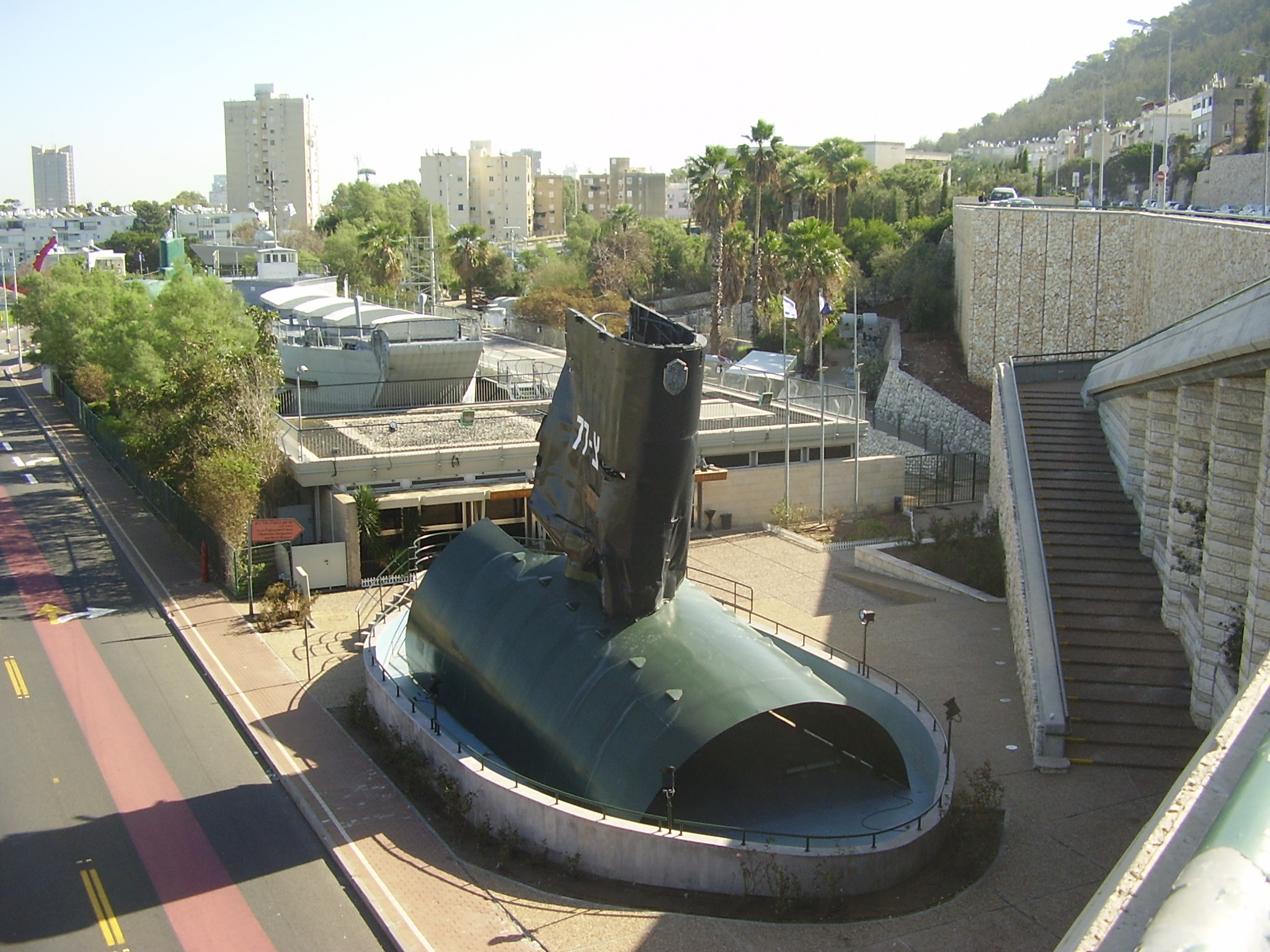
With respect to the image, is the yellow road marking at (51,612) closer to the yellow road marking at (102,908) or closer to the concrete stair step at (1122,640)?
the yellow road marking at (102,908)

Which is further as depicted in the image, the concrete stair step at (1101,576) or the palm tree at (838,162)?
the palm tree at (838,162)

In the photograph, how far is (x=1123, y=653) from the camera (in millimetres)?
21078

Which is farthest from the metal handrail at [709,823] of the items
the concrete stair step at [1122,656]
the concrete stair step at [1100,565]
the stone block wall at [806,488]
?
the stone block wall at [806,488]

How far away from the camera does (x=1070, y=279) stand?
144 feet

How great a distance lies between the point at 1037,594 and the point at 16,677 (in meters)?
20.1

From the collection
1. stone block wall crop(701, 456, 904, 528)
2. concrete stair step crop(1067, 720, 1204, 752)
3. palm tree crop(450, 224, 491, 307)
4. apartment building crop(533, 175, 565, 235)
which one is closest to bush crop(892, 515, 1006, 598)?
stone block wall crop(701, 456, 904, 528)

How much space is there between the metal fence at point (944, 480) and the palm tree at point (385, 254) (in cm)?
3795

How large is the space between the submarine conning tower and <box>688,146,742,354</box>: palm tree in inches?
1764

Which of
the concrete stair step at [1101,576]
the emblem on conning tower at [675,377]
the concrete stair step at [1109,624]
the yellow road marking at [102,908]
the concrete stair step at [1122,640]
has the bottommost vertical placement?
the yellow road marking at [102,908]

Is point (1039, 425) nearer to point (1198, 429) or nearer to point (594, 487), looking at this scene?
point (1198, 429)

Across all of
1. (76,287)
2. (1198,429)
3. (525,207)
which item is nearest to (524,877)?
(1198,429)

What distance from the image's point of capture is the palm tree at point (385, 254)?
228ft

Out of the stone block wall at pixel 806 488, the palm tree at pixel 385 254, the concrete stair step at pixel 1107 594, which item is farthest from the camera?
the palm tree at pixel 385 254

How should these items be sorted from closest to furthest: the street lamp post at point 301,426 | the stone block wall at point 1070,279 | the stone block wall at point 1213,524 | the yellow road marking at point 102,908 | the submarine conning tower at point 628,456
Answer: the yellow road marking at point 102,908, the submarine conning tower at point 628,456, the stone block wall at point 1213,524, the street lamp post at point 301,426, the stone block wall at point 1070,279
